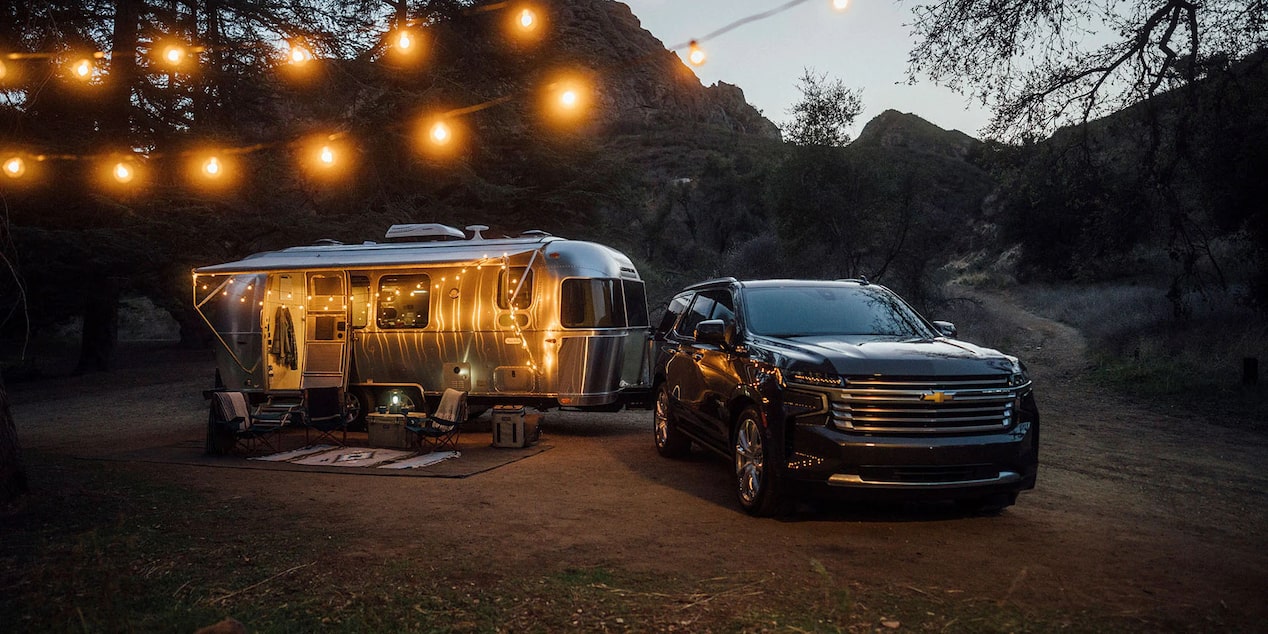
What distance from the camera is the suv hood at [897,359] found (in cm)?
605

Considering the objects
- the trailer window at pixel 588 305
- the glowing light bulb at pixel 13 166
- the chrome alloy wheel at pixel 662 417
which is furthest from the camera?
the glowing light bulb at pixel 13 166

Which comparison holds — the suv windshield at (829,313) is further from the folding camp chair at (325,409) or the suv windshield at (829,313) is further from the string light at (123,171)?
the string light at (123,171)

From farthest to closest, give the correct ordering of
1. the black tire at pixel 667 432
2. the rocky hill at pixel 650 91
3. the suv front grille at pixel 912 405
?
the rocky hill at pixel 650 91 → the black tire at pixel 667 432 → the suv front grille at pixel 912 405

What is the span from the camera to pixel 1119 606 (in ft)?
15.1

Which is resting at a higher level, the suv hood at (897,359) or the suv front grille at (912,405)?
the suv hood at (897,359)

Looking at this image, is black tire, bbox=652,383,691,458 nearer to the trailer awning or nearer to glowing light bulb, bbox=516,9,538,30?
the trailer awning

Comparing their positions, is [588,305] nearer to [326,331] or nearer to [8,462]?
[326,331]

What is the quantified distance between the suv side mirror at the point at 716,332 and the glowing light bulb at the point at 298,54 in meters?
9.94

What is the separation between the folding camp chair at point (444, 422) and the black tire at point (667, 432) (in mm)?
2443

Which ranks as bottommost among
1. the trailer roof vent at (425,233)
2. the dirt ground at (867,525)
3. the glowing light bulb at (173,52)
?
the dirt ground at (867,525)

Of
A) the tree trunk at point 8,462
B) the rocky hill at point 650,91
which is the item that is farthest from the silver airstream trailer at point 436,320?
the rocky hill at point 650,91

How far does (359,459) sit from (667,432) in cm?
349

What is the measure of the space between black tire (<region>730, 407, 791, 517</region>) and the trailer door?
738 centimetres

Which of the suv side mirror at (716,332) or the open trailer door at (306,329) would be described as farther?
the open trailer door at (306,329)
